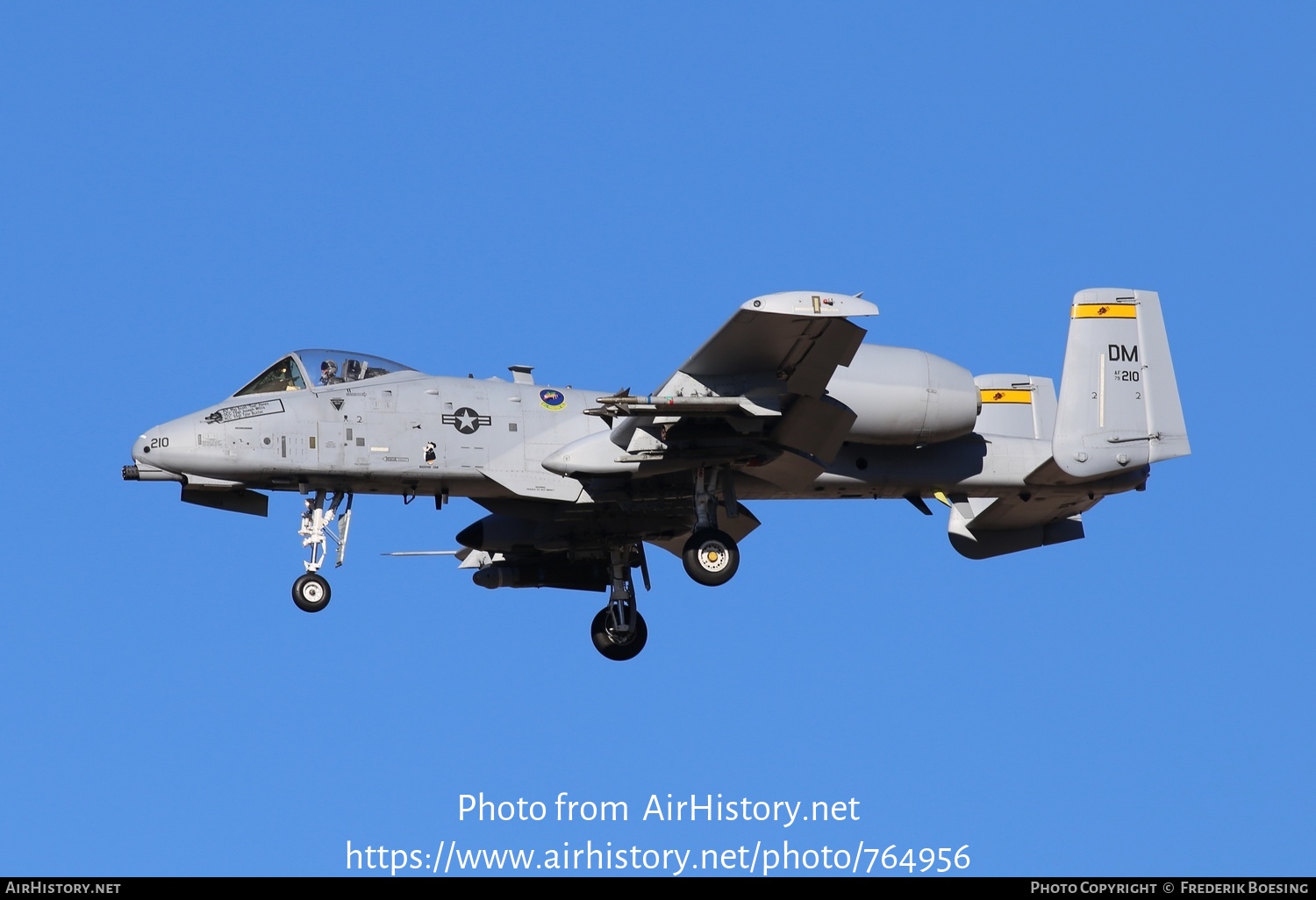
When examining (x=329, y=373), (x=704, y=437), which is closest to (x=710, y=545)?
(x=704, y=437)

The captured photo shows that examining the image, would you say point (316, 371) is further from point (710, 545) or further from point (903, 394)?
point (903, 394)

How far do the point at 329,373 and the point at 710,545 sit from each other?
18.1 feet

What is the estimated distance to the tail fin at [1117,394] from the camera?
2606 centimetres

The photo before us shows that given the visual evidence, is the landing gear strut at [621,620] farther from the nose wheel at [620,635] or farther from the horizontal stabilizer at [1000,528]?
the horizontal stabilizer at [1000,528]

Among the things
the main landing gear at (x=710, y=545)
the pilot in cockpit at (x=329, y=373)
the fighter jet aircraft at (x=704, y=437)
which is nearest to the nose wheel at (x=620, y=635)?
the fighter jet aircraft at (x=704, y=437)

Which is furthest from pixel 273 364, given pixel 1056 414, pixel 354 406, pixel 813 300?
pixel 1056 414

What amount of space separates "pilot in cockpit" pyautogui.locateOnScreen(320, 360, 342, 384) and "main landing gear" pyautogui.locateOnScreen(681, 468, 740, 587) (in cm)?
494

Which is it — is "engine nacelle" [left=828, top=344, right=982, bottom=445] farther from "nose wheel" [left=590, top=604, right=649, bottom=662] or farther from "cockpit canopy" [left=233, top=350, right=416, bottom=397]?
"cockpit canopy" [left=233, top=350, right=416, bottom=397]

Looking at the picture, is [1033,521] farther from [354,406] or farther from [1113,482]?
[354,406]

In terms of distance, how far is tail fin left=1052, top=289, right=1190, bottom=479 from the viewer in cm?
2606

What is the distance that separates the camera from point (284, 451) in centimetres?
2448

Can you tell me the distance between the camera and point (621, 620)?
28.1 m

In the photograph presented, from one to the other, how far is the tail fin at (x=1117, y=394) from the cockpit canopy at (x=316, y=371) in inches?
359

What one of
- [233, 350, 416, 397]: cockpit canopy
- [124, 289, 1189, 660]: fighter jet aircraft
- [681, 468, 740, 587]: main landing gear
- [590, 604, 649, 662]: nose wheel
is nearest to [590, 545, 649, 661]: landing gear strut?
[590, 604, 649, 662]: nose wheel
